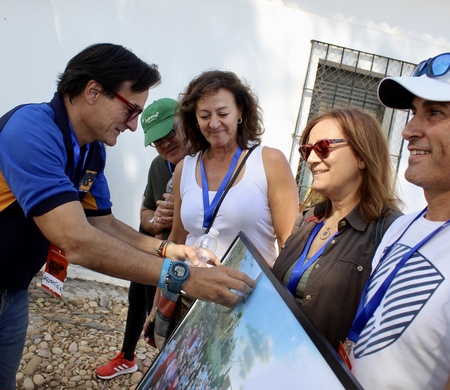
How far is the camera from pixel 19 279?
1987 millimetres

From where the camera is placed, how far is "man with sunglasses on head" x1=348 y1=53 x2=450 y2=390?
3.52 ft

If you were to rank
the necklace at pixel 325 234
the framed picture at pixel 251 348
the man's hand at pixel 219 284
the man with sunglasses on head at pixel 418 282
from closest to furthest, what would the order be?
the framed picture at pixel 251 348 → the man with sunglasses on head at pixel 418 282 → the man's hand at pixel 219 284 → the necklace at pixel 325 234

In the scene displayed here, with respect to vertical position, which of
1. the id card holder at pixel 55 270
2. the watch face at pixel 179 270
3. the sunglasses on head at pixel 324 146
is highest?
the sunglasses on head at pixel 324 146

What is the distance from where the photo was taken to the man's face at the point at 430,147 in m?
1.24

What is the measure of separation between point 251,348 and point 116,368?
111 inches

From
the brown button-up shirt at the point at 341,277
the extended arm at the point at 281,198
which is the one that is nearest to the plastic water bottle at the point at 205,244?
the extended arm at the point at 281,198

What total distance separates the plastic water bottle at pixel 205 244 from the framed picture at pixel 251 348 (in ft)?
1.31

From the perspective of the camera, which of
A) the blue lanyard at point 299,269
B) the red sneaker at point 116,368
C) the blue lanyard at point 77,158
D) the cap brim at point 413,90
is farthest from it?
the red sneaker at point 116,368

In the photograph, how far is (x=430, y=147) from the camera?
128 centimetres

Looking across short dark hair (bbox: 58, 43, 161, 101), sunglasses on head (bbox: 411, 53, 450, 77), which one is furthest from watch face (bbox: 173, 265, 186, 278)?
sunglasses on head (bbox: 411, 53, 450, 77)

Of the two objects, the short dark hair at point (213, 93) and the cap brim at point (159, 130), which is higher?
the short dark hair at point (213, 93)

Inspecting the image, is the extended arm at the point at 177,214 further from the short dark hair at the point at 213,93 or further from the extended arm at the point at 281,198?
the extended arm at the point at 281,198

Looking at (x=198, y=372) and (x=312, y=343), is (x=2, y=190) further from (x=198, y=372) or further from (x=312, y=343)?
(x=312, y=343)

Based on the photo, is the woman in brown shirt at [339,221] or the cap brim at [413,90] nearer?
the cap brim at [413,90]
